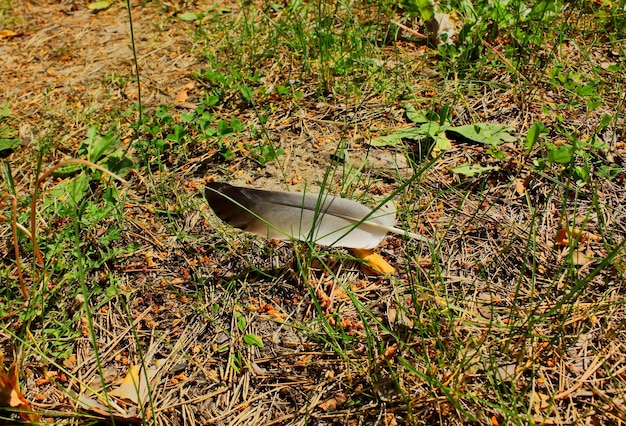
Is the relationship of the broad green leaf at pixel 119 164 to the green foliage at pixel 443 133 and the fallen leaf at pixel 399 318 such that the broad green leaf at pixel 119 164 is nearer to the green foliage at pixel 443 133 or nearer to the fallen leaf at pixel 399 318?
the green foliage at pixel 443 133

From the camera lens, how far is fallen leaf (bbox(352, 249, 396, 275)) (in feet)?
6.40

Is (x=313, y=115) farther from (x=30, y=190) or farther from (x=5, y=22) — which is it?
(x=5, y=22)

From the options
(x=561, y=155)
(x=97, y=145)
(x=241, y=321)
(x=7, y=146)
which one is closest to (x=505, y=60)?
(x=561, y=155)

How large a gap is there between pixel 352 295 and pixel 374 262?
0.27 m

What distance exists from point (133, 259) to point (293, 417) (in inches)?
34.7

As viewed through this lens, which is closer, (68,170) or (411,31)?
(68,170)

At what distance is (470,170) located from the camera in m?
2.24

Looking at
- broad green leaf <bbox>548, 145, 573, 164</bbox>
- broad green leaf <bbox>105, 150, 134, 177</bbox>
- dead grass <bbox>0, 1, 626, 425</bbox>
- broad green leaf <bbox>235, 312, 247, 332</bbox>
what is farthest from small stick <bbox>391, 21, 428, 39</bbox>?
broad green leaf <bbox>235, 312, 247, 332</bbox>

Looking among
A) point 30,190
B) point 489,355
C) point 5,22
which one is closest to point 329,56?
point 30,190

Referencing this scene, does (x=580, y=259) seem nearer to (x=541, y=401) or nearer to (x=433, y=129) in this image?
(x=541, y=401)

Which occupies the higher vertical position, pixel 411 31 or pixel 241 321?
pixel 411 31

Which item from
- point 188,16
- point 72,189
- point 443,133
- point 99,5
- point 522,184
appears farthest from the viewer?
point 99,5

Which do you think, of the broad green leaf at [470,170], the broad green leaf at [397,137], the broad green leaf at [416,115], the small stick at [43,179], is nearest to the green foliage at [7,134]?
the small stick at [43,179]

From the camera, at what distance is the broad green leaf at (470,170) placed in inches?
87.8
